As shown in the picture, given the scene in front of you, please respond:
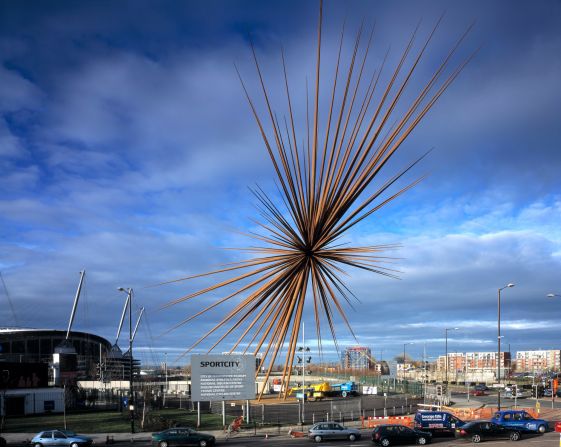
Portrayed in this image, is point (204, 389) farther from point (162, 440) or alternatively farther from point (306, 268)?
point (306, 268)

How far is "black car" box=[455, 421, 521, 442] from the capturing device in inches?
1204

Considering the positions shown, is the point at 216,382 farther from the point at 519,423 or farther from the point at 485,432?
the point at 519,423

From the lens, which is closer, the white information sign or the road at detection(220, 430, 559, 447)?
the road at detection(220, 430, 559, 447)

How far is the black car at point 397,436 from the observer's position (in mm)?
29417

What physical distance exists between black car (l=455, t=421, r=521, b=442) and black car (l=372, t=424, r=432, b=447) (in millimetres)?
2130

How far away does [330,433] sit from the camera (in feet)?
108

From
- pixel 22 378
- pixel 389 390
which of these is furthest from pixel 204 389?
pixel 389 390

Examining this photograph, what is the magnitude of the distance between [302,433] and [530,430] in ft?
45.8

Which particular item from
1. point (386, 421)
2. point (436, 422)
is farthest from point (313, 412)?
point (436, 422)

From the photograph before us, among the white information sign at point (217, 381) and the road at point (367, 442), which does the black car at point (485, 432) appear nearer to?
the road at point (367, 442)

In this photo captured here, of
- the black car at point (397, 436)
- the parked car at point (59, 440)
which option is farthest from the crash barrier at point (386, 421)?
the parked car at point (59, 440)

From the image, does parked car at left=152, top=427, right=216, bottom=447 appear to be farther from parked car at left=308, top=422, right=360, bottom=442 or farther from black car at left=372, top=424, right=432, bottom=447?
black car at left=372, top=424, right=432, bottom=447

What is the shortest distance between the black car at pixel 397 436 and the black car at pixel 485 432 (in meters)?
2.13

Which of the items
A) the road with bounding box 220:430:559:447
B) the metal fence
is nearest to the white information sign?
the metal fence
